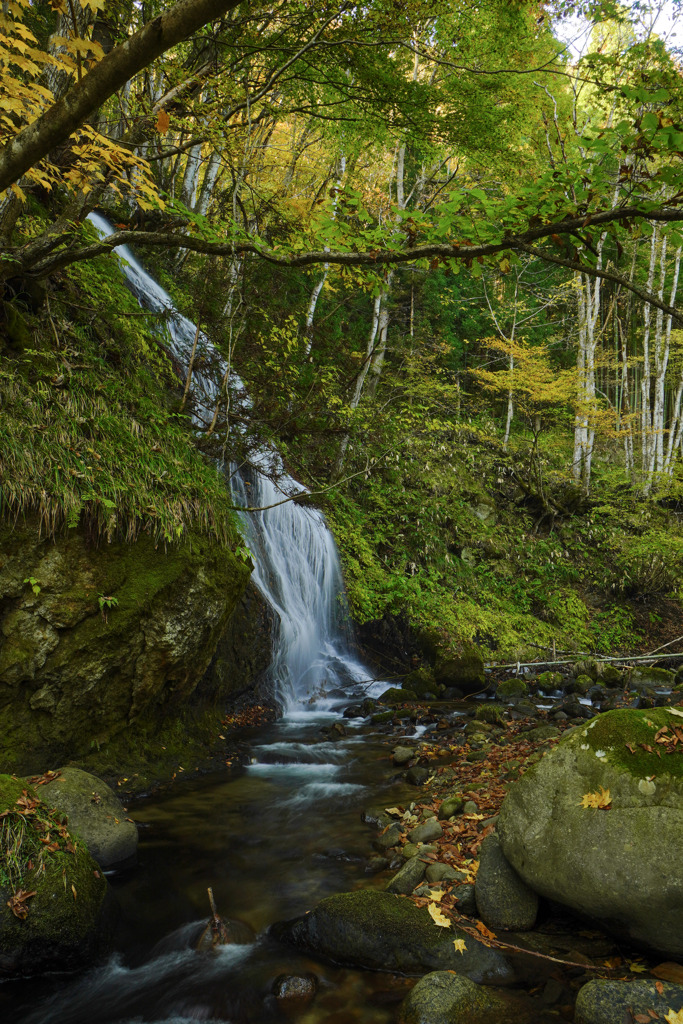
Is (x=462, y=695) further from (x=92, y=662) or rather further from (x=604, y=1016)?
(x=604, y=1016)

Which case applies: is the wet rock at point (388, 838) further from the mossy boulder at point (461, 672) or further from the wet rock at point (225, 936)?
the mossy boulder at point (461, 672)

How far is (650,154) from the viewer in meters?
3.36

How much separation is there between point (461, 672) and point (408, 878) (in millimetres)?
6138

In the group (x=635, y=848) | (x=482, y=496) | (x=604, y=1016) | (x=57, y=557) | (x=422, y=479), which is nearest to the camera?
(x=604, y=1016)

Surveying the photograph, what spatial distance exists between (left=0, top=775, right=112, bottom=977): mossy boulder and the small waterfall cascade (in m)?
4.82

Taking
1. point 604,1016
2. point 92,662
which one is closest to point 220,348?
point 92,662

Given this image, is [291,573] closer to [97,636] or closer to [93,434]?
[93,434]

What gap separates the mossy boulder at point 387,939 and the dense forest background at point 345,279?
3.39m

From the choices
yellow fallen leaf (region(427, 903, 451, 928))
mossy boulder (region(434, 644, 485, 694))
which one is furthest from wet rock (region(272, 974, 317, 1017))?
mossy boulder (region(434, 644, 485, 694))

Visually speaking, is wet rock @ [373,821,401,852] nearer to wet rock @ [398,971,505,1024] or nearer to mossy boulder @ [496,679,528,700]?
wet rock @ [398,971,505,1024]

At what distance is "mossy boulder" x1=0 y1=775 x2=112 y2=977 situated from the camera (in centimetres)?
298

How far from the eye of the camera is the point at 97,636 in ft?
16.0

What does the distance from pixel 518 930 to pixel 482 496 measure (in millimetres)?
12743

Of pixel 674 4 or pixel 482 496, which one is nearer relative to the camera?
pixel 674 4
